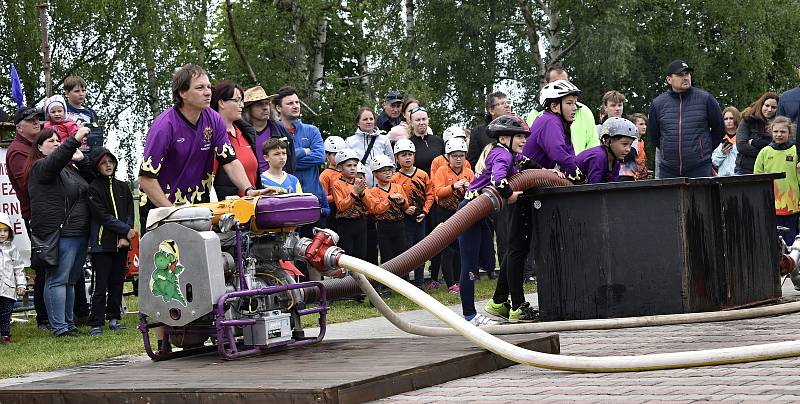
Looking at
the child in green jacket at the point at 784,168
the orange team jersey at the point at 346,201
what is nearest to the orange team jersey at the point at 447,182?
the orange team jersey at the point at 346,201

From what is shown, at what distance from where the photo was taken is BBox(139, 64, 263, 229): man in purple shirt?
28.2 feet

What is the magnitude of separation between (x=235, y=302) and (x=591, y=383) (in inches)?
92.8

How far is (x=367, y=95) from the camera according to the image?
91.0 ft

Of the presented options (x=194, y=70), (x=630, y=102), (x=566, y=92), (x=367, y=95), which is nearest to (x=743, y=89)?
(x=630, y=102)

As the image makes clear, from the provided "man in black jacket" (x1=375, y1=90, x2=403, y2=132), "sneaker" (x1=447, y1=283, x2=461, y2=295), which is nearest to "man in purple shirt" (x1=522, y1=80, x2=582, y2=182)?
"sneaker" (x1=447, y1=283, x2=461, y2=295)

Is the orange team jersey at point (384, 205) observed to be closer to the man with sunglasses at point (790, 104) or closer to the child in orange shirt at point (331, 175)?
the child in orange shirt at point (331, 175)

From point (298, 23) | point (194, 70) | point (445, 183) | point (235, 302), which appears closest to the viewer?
point (235, 302)

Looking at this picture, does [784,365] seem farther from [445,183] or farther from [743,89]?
[743,89]

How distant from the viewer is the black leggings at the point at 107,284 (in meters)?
12.6

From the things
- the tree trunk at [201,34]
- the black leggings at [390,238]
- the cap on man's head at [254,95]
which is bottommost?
the black leggings at [390,238]

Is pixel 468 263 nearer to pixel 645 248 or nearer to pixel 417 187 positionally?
pixel 645 248

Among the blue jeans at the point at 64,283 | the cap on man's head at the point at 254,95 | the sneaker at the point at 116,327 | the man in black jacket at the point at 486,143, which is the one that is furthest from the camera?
the man in black jacket at the point at 486,143

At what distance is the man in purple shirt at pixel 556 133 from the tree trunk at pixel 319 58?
15391 millimetres

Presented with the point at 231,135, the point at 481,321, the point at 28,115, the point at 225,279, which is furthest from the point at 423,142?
the point at 225,279
